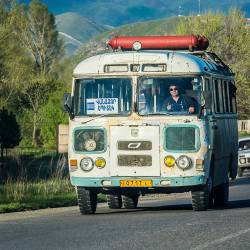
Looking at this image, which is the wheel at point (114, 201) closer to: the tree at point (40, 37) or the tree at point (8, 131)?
the tree at point (8, 131)

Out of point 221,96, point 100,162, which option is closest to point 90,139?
point 100,162

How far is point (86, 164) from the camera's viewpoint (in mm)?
19688

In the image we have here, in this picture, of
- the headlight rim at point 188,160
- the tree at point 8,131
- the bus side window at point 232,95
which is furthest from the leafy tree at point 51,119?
the headlight rim at point 188,160

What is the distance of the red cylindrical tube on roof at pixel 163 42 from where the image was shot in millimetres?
22203

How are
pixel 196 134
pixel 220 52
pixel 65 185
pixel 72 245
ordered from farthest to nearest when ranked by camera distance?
pixel 220 52 < pixel 65 185 < pixel 196 134 < pixel 72 245

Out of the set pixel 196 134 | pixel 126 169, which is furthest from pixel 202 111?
pixel 126 169

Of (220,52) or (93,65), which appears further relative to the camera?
(220,52)

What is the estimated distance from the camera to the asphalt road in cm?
1375

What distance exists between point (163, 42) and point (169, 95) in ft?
9.60

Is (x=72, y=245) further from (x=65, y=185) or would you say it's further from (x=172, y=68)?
(x=65, y=185)

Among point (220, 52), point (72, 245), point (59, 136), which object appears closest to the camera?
point (72, 245)

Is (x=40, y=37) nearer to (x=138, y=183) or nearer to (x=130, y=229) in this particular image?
(x=138, y=183)

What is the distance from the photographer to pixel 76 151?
19.8 meters

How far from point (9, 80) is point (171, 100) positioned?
5802 cm
